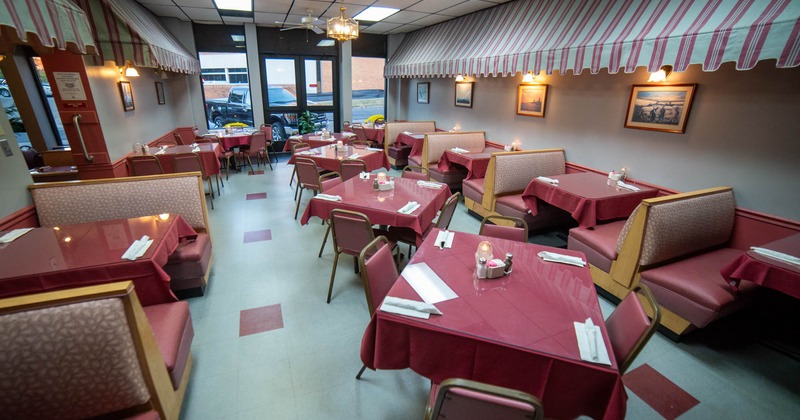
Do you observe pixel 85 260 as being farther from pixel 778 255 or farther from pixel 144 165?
pixel 778 255

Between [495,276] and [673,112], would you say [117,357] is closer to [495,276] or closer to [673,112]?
[495,276]

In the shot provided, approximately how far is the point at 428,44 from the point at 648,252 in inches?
258

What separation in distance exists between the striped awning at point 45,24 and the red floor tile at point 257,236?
2.35 m

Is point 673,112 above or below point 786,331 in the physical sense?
above

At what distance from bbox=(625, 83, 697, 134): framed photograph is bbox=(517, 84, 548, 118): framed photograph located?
1.39m

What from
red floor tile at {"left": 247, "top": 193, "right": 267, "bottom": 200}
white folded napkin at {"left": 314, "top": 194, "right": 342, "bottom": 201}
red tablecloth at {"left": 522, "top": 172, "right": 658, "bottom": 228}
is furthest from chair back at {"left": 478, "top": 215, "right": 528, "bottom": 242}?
red floor tile at {"left": 247, "top": 193, "right": 267, "bottom": 200}

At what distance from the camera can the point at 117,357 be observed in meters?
1.37

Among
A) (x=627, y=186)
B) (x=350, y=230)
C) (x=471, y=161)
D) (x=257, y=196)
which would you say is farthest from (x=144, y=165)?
(x=627, y=186)

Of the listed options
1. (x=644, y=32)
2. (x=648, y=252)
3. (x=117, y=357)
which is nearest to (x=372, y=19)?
(x=644, y=32)

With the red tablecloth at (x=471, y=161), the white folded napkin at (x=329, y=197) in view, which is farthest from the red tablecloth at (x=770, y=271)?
the white folded napkin at (x=329, y=197)

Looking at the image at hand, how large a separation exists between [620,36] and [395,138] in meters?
4.83

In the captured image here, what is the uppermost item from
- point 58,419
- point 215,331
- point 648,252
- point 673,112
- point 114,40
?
point 114,40

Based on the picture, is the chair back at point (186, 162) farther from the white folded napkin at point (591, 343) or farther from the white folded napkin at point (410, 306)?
the white folded napkin at point (591, 343)

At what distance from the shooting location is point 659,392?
216cm
